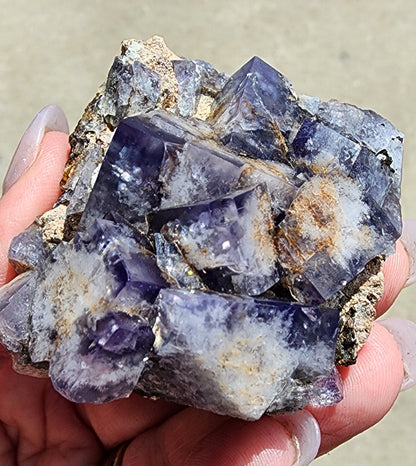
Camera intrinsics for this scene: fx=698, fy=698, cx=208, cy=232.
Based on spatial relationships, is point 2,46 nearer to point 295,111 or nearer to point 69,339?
point 295,111

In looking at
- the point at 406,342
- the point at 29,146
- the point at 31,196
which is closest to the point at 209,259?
the point at 31,196

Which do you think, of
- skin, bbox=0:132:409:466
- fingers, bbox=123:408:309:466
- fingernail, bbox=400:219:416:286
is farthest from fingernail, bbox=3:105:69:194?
fingernail, bbox=400:219:416:286

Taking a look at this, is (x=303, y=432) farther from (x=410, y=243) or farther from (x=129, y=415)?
(x=410, y=243)

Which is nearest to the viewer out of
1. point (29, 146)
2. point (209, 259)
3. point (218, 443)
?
point (209, 259)

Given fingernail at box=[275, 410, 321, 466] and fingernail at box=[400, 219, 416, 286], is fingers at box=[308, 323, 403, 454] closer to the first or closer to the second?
fingernail at box=[275, 410, 321, 466]

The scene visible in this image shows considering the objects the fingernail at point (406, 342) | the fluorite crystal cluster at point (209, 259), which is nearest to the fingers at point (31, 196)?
the fluorite crystal cluster at point (209, 259)

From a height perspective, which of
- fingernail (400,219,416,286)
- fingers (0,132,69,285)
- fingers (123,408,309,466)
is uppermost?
fingers (0,132,69,285)

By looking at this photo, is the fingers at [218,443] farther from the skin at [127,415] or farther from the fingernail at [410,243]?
the fingernail at [410,243]
